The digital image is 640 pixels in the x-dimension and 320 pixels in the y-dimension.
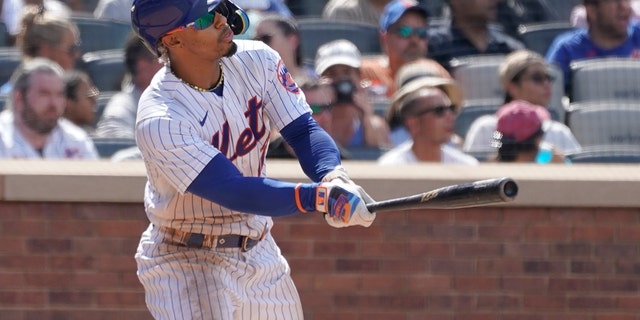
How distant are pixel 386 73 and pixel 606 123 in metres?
1.33

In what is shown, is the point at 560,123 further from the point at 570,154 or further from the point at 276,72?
the point at 276,72

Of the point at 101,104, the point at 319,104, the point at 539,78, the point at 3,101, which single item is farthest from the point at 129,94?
the point at 539,78

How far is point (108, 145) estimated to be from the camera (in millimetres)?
5750

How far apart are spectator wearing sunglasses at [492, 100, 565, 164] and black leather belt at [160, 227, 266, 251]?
7.49ft

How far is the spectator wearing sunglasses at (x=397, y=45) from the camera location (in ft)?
21.4

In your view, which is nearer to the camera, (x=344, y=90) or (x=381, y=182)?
(x=381, y=182)

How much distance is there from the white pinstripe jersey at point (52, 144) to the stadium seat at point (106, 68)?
575mm

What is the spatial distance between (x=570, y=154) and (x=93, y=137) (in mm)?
2327

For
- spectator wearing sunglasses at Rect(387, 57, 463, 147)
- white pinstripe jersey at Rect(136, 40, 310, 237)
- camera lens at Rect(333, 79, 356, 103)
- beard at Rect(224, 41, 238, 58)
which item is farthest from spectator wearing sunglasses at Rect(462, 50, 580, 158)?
beard at Rect(224, 41, 238, 58)

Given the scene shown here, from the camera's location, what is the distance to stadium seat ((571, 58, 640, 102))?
6.11m

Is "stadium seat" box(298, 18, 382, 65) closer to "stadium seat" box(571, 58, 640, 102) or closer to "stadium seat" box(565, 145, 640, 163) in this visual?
"stadium seat" box(571, 58, 640, 102)

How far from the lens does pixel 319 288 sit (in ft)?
17.8

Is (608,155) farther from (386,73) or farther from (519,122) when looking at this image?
(386,73)

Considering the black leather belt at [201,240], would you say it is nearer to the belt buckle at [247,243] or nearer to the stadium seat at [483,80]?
the belt buckle at [247,243]
